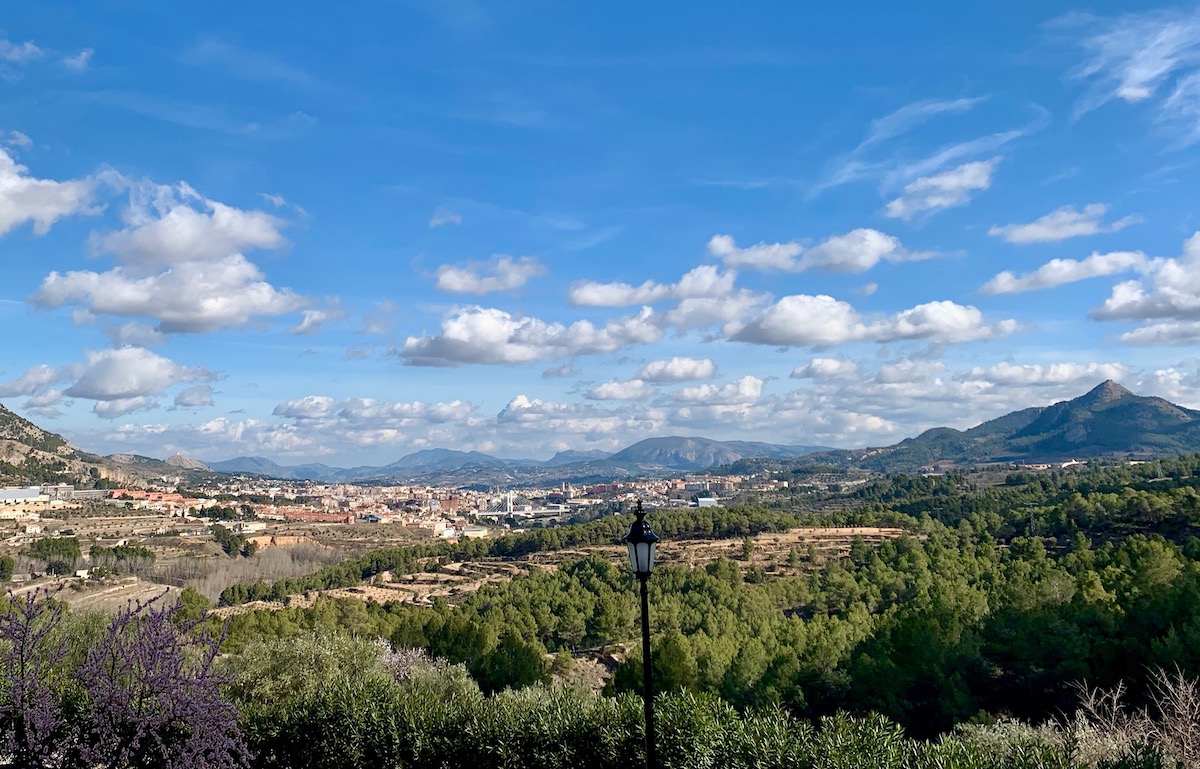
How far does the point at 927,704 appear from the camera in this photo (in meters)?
24.3

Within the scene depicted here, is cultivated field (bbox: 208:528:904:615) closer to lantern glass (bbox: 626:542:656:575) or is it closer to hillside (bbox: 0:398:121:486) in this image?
lantern glass (bbox: 626:542:656:575)

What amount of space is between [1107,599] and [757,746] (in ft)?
76.8

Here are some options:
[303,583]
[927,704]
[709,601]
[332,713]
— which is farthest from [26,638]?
[303,583]

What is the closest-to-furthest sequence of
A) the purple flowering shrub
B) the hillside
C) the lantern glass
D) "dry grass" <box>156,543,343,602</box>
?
1. the lantern glass
2. the purple flowering shrub
3. "dry grass" <box>156,543,343,602</box>
4. the hillside

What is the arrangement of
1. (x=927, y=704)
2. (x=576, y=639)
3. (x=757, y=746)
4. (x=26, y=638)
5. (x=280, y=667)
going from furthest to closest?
(x=576, y=639), (x=927, y=704), (x=280, y=667), (x=26, y=638), (x=757, y=746)

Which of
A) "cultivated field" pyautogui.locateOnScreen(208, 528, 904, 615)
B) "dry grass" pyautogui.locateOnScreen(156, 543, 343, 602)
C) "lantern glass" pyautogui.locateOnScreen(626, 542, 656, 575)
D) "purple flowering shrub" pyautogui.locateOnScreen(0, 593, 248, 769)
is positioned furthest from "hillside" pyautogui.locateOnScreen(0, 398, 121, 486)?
"lantern glass" pyautogui.locateOnScreen(626, 542, 656, 575)

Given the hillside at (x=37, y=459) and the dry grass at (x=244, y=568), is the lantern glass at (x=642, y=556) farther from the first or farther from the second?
the hillside at (x=37, y=459)

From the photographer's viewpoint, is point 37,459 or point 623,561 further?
point 37,459

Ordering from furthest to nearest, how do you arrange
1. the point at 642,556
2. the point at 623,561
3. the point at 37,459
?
the point at 37,459 → the point at 623,561 → the point at 642,556

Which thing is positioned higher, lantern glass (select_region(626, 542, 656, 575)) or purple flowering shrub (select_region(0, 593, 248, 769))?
lantern glass (select_region(626, 542, 656, 575))

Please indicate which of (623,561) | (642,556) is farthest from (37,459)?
(642,556)

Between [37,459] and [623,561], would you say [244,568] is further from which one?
[37,459]

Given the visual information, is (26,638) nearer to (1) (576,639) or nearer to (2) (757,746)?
(2) (757,746)

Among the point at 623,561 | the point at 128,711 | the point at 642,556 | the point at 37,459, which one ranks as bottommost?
the point at 623,561
